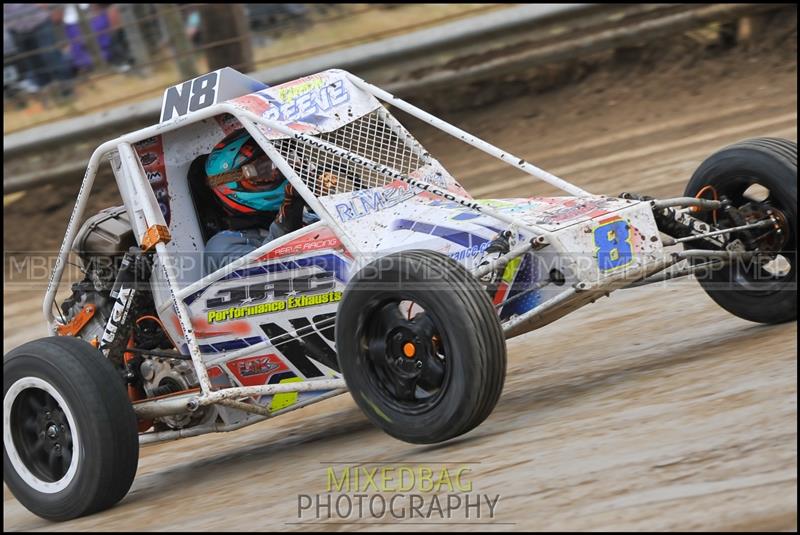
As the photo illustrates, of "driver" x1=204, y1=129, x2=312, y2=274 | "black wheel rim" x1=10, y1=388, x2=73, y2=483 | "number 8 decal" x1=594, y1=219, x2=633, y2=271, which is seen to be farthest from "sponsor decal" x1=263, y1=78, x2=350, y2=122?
"black wheel rim" x1=10, y1=388, x2=73, y2=483

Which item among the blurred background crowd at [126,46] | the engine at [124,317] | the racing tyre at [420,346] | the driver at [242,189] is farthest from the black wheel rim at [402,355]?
the blurred background crowd at [126,46]

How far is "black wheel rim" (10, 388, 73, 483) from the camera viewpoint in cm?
521

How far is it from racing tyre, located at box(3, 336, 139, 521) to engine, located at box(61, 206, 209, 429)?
0.44 m

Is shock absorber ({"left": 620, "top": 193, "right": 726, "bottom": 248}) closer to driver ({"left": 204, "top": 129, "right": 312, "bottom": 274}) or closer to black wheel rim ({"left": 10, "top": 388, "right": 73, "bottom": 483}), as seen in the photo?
driver ({"left": 204, "top": 129, "right": 312, "bottom": 274})

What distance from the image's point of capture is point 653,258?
15.9 feet

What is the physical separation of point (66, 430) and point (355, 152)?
1.70 m

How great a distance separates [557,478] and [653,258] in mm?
1257

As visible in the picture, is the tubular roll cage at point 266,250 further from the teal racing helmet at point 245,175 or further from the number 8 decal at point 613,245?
the teal racing helmet at point 245,175

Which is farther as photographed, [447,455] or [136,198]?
[136,198]

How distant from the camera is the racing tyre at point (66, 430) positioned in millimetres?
4980

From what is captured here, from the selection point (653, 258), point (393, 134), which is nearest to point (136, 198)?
point (393, 134)

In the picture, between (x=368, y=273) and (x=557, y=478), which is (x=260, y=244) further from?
(x=557, y=478)

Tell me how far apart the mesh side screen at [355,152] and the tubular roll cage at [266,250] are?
0.07 metres

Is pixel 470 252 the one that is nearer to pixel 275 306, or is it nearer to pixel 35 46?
pixel 275 306
